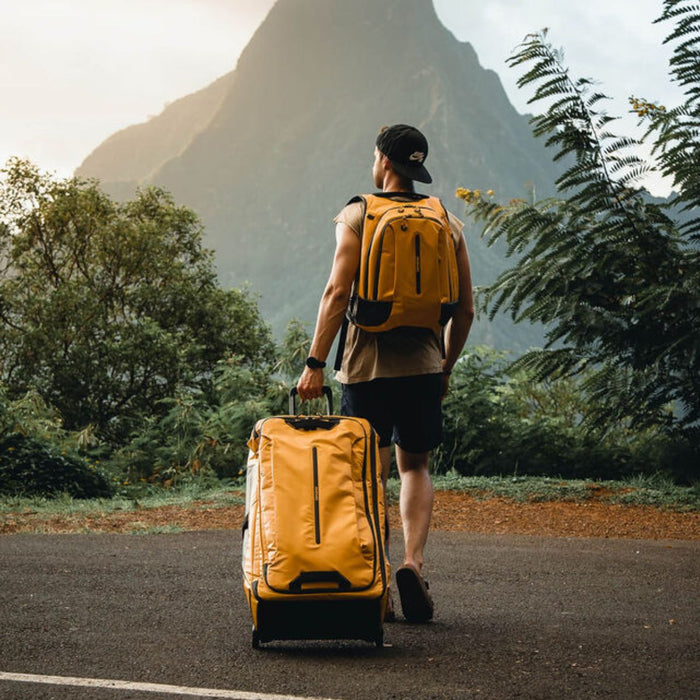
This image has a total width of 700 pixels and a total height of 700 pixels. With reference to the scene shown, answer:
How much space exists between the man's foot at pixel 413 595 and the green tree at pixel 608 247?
4.99 meters

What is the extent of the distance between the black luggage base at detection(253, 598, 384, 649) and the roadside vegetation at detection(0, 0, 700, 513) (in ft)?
17.9

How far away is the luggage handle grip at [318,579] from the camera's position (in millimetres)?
3678

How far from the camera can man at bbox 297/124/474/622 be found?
14.1ft

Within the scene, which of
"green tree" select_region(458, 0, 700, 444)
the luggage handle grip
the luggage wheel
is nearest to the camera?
the luggage handle grip

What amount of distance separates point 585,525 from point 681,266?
2553 mm

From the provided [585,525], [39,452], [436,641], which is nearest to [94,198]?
[39,452]

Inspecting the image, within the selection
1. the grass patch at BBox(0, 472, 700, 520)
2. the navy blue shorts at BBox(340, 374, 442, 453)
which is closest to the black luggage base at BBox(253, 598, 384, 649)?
the navy blue shorts at BBox(340, 374, 442, 453)

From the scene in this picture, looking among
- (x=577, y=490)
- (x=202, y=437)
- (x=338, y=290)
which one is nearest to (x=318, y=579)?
(x=338, y=290)

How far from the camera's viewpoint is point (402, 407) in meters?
4.43

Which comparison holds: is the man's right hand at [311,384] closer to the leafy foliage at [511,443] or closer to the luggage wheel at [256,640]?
the luggage wheel at [256,640]

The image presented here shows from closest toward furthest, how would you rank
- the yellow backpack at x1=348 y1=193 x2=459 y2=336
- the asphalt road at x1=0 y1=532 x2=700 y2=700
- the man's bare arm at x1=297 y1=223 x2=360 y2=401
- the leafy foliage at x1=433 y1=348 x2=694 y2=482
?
the asphalt road at x1=0 y1=532 x2=700 y2=700 < the yellow backpack at x1=348 y1=193 x2=459 y2=336 < the man's bare arm at x1=297 y1=223 x2=360 y2=401 < the leafy foliage at x1=433 y1=348 x2=694 y2=482

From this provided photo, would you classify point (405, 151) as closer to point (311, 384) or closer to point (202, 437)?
point (311, 384)

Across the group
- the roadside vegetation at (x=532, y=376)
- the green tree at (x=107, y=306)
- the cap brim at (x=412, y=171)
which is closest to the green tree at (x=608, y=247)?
the roadside vegetation at (x=532, y=376)

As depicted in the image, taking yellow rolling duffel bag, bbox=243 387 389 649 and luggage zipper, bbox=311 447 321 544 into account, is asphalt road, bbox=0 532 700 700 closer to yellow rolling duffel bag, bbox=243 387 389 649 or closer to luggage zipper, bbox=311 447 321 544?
yellow rolling duffel bag, bbox=243 387 389 649
